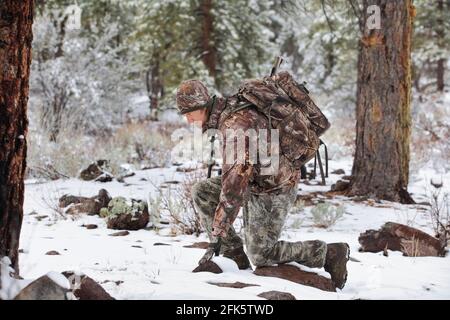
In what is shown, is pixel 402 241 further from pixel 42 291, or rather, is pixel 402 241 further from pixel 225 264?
pixel 42 291

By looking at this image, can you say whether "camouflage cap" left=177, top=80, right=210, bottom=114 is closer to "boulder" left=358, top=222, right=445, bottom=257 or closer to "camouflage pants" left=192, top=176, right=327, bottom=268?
"camouflage pants" left=192, top=176, right=327, bottom=268

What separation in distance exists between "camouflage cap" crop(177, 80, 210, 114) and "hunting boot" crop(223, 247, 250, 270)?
1021 millimetres

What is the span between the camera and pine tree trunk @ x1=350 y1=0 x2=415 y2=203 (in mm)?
6668

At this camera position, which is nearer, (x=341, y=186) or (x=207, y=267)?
(x=207, y=267)

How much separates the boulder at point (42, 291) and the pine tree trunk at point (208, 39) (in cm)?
1221

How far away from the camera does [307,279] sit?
3.47 meters

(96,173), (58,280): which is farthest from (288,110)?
(96,173)

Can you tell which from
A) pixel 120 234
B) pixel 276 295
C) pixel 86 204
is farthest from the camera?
pixel 86 204

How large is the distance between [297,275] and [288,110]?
3.52ft

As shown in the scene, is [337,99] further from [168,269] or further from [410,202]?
[168,269]

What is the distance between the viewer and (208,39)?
46.6 ft

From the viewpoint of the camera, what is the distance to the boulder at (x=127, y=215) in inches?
203

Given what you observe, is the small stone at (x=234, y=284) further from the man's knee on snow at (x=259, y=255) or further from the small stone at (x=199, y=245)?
the small stone at (x=199, y=245)

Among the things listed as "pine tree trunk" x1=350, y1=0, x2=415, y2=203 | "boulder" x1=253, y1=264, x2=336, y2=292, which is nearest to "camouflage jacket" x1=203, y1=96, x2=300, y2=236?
"boulder" x1=253, y1=264, x2=336, y2=292
